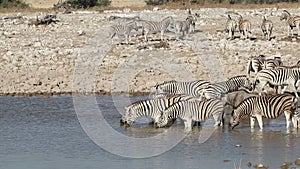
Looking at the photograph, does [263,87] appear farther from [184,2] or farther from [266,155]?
[184,2]

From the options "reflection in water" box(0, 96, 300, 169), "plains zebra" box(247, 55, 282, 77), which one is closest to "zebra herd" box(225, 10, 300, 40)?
"plains zebra" box(247, 55, 282, 77)

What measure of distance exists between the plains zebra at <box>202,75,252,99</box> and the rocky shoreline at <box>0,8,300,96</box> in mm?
2118

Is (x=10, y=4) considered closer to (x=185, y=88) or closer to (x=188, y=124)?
(x=185, y=88)

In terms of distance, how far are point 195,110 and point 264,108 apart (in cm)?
101

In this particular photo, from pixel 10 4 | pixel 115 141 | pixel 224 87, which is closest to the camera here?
pixel 115 141

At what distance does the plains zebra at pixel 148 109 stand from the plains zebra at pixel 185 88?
1.17 metres

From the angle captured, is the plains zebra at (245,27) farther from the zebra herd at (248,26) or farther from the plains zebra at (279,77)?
the plains zebra at (279,77)

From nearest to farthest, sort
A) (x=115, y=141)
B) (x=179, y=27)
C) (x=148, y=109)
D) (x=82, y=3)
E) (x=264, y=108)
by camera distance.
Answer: (x=115, y=141) < (x=264, y=108) < (x=148, y=109) < (x=179, y=27) < (x=82, y=3)

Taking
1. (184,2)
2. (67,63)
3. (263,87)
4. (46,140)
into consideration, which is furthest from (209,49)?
(184,2)

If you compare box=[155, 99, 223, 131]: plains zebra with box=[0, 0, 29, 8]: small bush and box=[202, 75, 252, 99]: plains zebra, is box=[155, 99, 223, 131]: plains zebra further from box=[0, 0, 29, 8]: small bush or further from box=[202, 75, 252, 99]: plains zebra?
box=[0, 0, 29, 8]: small bush

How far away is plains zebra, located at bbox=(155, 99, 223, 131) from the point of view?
1123 cm

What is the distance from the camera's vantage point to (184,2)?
106ft

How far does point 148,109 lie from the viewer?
38.4 feet

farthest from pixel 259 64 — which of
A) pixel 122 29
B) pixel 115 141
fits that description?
pixel 122 29
